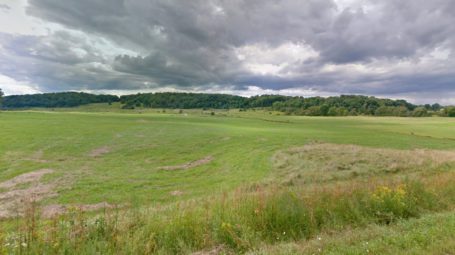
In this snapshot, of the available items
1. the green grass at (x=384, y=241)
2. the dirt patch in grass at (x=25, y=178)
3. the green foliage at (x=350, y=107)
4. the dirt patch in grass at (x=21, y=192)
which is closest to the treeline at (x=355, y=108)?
the green foliage at (x=350, y=107)

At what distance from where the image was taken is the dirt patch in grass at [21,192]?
1275 centimetres

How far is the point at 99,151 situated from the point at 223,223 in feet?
94.7

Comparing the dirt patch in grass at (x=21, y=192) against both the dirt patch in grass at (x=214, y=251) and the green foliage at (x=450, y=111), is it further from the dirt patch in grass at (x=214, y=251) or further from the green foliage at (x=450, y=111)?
the green foliage at (x=450, y=111)

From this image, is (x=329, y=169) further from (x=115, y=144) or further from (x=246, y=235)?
(x=115, y=144)

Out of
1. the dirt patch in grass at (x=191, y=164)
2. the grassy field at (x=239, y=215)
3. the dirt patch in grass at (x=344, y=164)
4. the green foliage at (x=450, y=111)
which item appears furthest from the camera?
the green foliage at (x=450, y=111)

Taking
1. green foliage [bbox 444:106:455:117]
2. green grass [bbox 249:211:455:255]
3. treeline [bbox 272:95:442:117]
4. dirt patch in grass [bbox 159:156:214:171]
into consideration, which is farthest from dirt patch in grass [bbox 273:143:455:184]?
green foliage [bbox 444:106:455:117]

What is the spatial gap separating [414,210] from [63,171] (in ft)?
80.0

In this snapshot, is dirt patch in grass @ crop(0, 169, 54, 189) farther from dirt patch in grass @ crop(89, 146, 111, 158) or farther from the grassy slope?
dirt patch in grass @ crop(89, 146, 111, 158)

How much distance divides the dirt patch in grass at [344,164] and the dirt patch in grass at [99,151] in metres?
20.7

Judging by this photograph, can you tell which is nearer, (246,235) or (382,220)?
(246,235)

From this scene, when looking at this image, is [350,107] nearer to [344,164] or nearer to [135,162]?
[344,164]

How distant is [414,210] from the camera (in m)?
7.36

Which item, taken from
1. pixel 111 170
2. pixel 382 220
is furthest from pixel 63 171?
pixel 382 220

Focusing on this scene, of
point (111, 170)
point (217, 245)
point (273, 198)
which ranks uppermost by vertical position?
point (273, 198)
